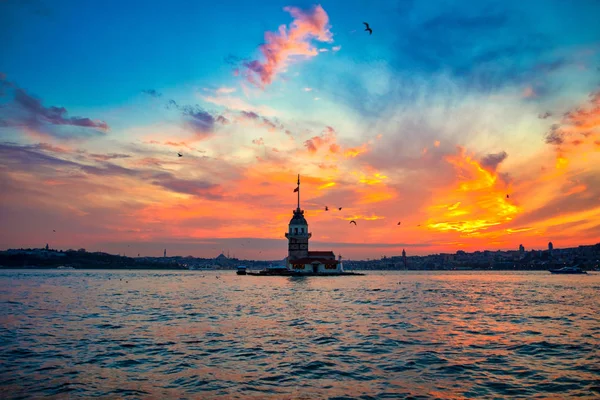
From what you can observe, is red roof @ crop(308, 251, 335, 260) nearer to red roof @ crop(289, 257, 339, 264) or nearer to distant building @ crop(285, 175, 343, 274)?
distant building @ crop(285, 175, 343, 274)

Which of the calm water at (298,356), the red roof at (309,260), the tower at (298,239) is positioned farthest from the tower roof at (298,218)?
the calm water at (298,356)

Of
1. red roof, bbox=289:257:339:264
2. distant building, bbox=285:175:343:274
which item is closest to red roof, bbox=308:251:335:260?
distant building, bbox=285:175:343:274

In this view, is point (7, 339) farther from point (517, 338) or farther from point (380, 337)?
point (517, 338)

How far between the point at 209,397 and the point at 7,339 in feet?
52.0

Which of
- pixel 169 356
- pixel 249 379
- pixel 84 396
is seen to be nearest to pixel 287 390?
pixel 249 379

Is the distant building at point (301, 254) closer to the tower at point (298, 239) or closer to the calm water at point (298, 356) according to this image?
the tower at point (298, 239)

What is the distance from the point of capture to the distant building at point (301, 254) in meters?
123

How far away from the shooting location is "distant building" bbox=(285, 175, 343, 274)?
123125 mm

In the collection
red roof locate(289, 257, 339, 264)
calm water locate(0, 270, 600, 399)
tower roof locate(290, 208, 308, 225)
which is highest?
tower roof locate(290, 208, 308, 225)

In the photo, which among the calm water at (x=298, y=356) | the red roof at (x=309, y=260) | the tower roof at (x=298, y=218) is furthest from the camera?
the tower roof at (x=298, y=218)

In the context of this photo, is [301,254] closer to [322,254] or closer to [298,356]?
[322,254]

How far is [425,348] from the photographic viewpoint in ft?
67.9

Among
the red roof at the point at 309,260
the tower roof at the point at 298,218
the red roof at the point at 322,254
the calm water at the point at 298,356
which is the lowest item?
the calm water at the point at 298,356

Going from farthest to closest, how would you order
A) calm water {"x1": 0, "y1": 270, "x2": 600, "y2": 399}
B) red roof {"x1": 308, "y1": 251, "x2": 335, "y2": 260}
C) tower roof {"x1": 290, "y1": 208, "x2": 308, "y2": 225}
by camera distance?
red roof {"x1": 308, "y1": 251, "x2": 335, "y2": 260}
tower roof {"x1": 290, "y1": 208, "x2": 308, "y2": 225}
calm water {"x1": 0, "y1": 270, "x2": 600, "y2": 399}
